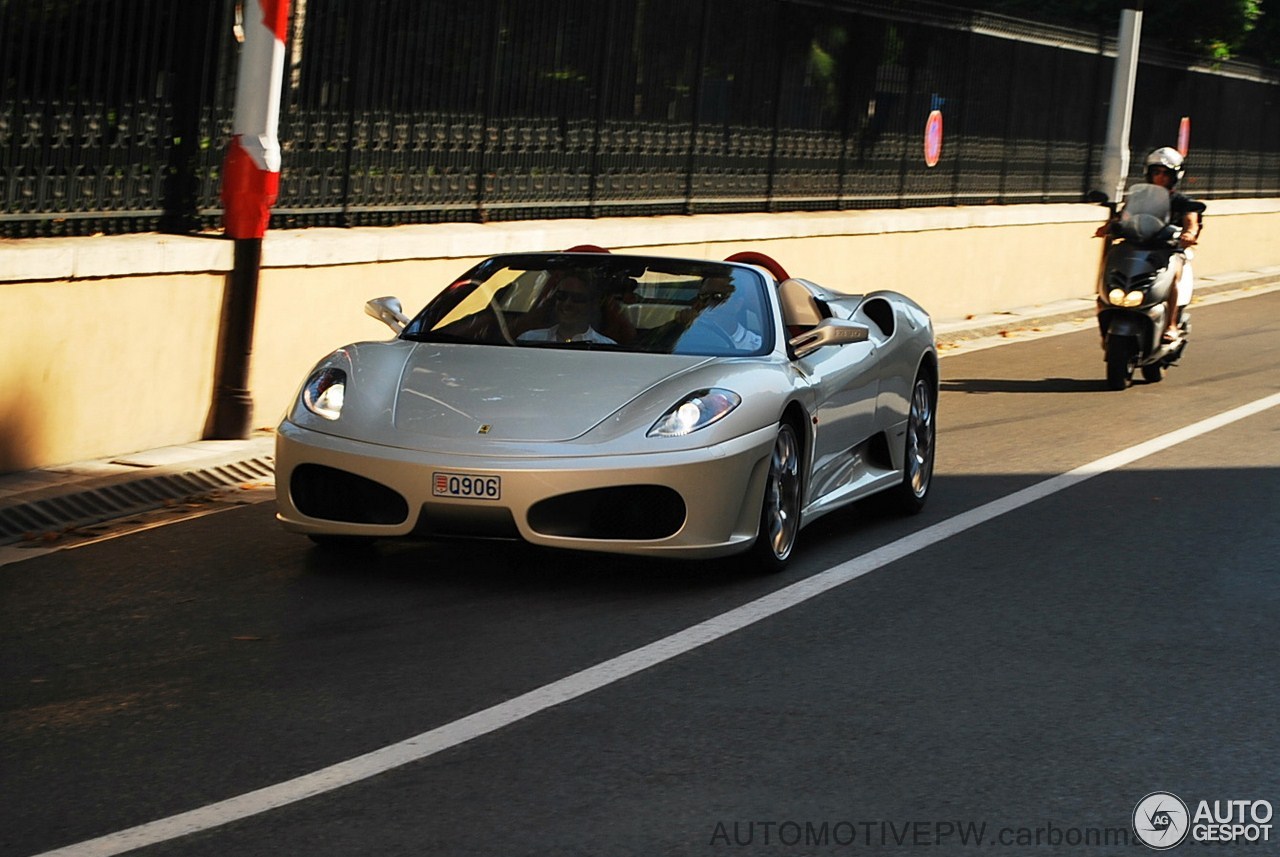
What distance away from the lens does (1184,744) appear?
5840 mm

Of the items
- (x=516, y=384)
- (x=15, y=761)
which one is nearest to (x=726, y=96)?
(x=516, y=384)

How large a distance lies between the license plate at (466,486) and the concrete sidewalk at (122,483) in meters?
2.06

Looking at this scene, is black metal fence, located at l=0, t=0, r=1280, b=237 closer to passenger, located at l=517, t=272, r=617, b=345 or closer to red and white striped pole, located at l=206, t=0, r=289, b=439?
red and white striped pole, located at l=206, t=0, r=289, b=439

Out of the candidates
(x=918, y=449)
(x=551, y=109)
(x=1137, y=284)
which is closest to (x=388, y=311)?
(x=918, y=449)

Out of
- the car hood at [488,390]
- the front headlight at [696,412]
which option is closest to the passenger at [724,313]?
the car hood at [488,390]

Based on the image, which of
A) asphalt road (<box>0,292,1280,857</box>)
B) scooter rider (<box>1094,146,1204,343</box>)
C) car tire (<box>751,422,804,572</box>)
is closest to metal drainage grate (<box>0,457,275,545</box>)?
asphalt road (<box>0,292,1280,857</box>)

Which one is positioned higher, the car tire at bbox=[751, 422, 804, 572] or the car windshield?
the car windshield

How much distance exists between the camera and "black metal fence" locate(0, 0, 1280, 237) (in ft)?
35.0

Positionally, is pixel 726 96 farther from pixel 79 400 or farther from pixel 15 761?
pixel 15 761

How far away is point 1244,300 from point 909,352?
17.0m

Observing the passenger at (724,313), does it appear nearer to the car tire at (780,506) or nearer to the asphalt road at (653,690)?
the car tire at (780,506)

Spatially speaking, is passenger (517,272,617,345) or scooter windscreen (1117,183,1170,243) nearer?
passenger (517,272,617,345)

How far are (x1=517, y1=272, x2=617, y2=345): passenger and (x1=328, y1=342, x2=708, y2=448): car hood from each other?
0.18 m

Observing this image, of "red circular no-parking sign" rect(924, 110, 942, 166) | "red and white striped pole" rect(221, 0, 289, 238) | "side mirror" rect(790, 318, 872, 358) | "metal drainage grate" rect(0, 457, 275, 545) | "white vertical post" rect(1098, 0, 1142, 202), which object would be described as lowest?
"metal drainage grate" rect(0, 457, 275, 545)
